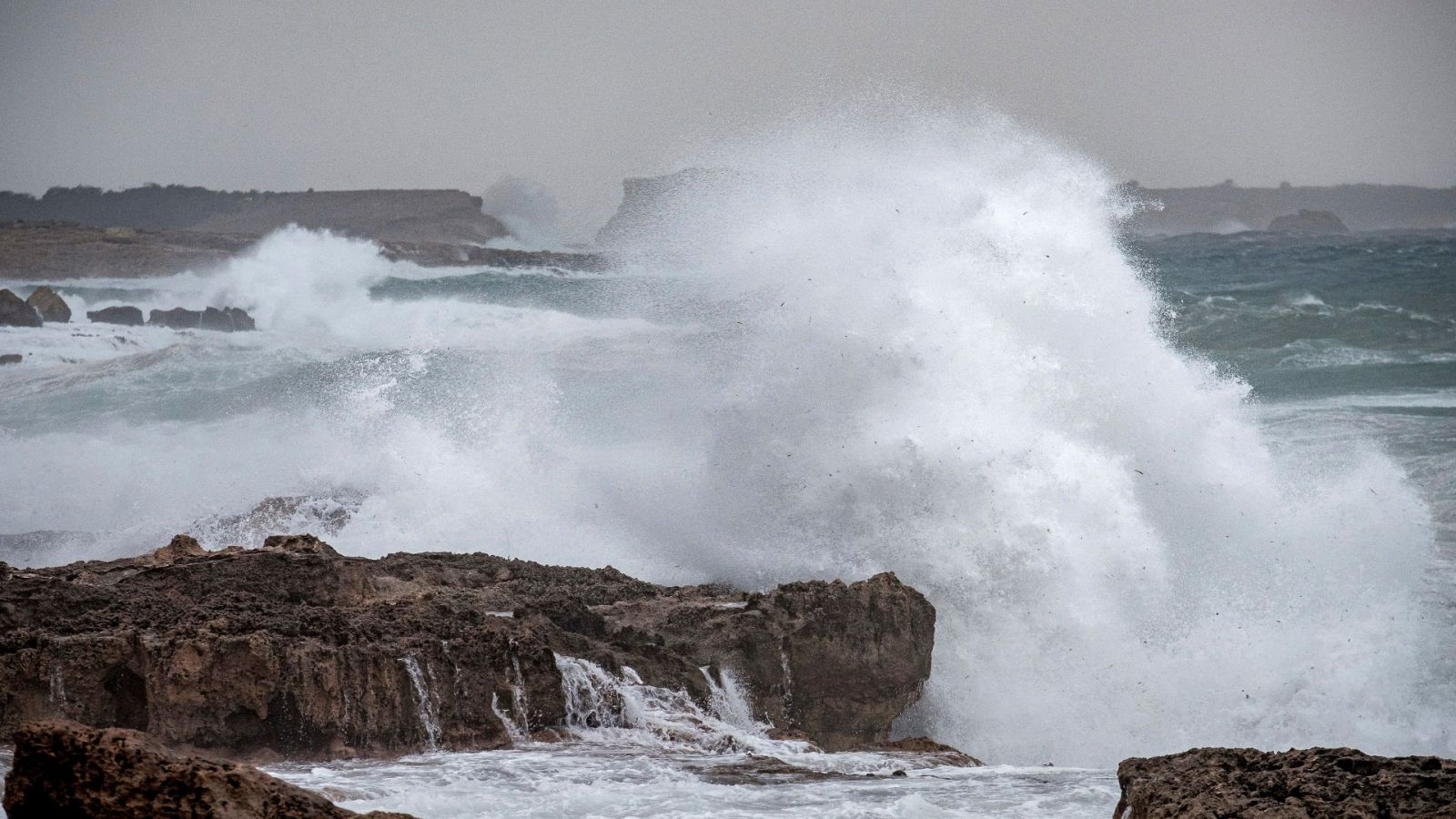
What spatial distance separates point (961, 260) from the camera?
12.6 m

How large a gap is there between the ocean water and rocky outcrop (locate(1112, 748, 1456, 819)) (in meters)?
1.24

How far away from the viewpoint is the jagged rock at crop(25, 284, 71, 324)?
30562 mm

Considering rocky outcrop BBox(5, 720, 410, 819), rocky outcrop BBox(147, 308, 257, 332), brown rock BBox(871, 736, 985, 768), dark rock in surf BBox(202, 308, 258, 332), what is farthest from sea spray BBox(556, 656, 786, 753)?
dark rock in surf BBox(202, 308, 258, 332)

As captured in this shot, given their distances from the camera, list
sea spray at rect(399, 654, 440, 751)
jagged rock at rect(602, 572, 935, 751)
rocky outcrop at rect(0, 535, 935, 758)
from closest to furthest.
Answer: rocky outcrop at rect(0, 535, 935, 758)
sea spray at rect(399, 654, 440, 751)
jagged rock at rect(602, 572, 935, 751)

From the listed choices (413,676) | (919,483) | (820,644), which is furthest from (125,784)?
(919,483)

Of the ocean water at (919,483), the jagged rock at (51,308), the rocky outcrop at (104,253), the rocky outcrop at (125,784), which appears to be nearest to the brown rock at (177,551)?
the ocean water at (919,483)

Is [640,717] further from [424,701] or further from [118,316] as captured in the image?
[118,316]

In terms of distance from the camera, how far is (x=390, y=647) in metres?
6.59

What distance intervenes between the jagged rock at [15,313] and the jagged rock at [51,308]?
1.44m

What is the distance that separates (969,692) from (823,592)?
62.4 inches

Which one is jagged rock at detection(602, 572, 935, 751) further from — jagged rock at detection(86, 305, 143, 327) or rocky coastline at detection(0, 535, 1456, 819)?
jagged rock at detection(86, 305, 143, 327)

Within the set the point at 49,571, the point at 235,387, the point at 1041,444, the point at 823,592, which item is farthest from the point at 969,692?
the point at 235,387

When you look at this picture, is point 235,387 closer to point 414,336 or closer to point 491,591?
point 414,336

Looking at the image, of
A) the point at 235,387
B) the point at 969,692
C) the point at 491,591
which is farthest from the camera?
the point at 235,387
